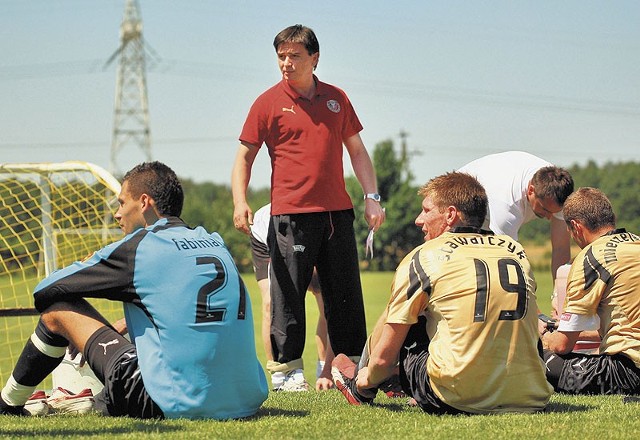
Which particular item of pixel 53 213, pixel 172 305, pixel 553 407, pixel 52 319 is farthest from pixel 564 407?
pixel 53 213

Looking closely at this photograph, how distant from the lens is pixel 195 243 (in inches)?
199

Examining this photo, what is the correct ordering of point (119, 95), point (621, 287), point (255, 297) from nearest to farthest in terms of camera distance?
point (621, 287)
point (255, 297)
point (119, 95)

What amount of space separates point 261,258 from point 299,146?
1710mm

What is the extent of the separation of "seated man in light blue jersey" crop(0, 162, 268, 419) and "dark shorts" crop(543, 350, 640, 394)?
2360mm

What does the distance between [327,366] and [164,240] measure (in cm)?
304

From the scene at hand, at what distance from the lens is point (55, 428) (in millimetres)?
4914

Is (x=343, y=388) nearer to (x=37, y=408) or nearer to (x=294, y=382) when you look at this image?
(x=294, y=382)

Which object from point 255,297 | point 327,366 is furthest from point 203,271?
point 255,297

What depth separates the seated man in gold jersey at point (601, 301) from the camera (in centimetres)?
615

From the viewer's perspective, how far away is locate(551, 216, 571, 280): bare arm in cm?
795

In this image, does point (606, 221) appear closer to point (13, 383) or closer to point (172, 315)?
point (172, 315)

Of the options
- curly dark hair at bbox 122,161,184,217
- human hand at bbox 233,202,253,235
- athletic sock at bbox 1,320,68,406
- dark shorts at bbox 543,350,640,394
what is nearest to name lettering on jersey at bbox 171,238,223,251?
curly dark hair at bbox 122,161,184,217

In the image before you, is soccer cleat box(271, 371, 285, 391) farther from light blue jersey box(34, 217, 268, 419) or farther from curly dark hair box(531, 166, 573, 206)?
curly dark hair box(531, 166, 573, 206)

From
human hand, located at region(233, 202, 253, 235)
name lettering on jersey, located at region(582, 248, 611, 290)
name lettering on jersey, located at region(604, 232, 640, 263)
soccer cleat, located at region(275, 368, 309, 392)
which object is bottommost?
soccer cleat, located at region(275, 368, 309, 392)
